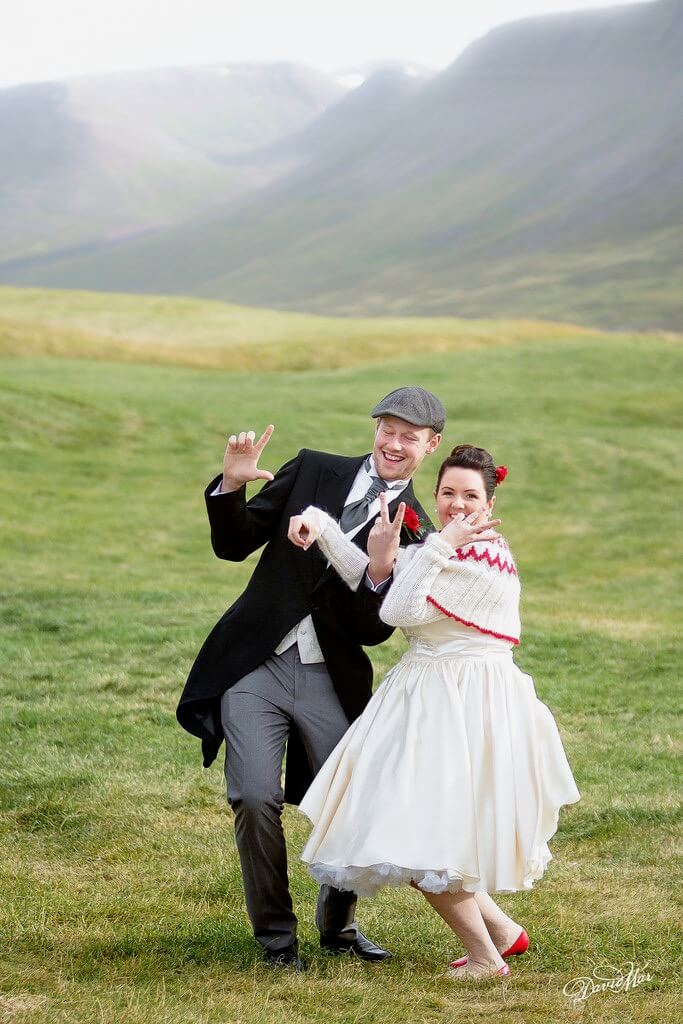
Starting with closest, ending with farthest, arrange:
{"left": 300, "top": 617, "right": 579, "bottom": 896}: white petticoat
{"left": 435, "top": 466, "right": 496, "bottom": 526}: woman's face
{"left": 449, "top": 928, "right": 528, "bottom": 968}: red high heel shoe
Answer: {"left": 300, "top": 617, "right": 579, "bottom": 896}: white petticoat
{"left": 435, "top": 466, "right": 496, "bottom": 526}: woman's face
{"left": 449, "top": 928, "right": 528, "bottom": 968}: red high heel shoe

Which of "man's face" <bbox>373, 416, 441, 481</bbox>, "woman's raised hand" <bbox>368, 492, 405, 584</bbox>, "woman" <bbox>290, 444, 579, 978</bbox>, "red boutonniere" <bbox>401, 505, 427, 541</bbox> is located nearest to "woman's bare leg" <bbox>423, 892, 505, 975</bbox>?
"woman" <bbox>290, 444, 579, 978</bbox>

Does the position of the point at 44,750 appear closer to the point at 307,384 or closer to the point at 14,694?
the point at 14,694

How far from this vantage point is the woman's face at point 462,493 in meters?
5.00

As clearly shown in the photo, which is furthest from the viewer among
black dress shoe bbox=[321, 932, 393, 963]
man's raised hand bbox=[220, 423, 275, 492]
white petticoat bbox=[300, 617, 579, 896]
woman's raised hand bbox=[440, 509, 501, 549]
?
black dress shoe bbox=[321, 932, 393, 963]

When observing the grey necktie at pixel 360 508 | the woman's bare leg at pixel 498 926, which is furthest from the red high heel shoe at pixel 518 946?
the grey necktie at pixel 360 508

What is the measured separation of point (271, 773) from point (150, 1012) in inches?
38.8

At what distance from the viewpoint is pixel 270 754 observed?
5012 mm

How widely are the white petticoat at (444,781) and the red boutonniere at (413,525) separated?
40cm

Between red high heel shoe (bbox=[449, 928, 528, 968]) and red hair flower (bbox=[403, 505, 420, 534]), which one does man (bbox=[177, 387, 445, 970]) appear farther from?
red high heel shoe (bbox=[449, 928, 528, 968])

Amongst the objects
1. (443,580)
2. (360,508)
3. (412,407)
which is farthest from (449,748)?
(412,407)

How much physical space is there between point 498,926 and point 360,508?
1860mm

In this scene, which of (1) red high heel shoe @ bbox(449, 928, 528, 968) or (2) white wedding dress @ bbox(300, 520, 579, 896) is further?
(1) red high heel shoe @ bbox(449, 928, 528, 968)

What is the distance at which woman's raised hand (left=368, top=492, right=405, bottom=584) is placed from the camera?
491 cm

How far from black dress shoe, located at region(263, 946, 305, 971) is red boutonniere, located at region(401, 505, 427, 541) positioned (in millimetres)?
1765
